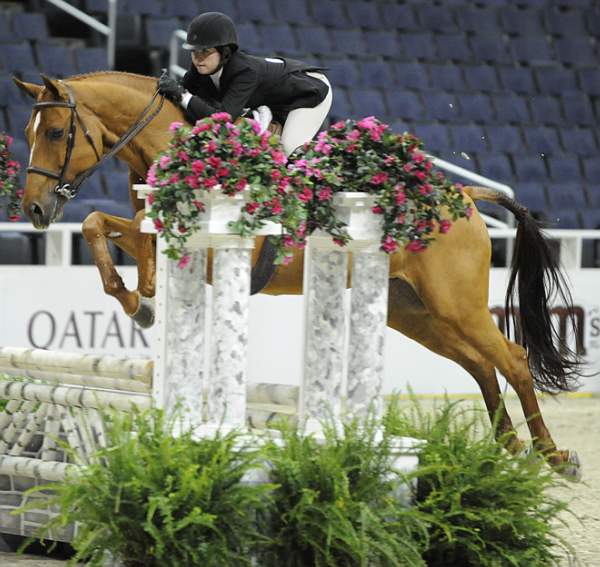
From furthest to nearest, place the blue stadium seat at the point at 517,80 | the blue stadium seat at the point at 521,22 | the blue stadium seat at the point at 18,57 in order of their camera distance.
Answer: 1. the blue stadium seat at the point at 521,22
2. the blue stadium seat at the point at 517,80
3. the blue stadium seat at the point at 18,57

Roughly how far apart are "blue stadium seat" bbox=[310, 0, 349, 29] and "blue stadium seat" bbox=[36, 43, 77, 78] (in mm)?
2241

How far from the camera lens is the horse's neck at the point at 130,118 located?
3836 mm

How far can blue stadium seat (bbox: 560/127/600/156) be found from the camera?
9.47 meters

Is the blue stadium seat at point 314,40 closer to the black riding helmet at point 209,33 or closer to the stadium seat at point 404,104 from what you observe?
the stadium seat at point 404,104

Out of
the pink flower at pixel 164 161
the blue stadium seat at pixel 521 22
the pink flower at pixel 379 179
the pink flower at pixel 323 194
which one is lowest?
the pink flower at pixel 323 194

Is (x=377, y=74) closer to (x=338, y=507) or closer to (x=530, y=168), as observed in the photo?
(x=530, y=168)

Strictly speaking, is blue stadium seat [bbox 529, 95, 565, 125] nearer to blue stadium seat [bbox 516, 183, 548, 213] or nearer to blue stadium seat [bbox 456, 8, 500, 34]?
blue stadium seat [bbox 456, 8, 500, 34]

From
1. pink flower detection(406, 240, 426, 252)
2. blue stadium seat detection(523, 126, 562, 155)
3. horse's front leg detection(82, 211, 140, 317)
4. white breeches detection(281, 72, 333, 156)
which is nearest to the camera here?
pink flower detection(406, 240, 426, 252)

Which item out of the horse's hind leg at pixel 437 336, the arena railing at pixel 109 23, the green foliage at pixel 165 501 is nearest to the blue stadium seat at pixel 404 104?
the arena railing at pixel 109 23

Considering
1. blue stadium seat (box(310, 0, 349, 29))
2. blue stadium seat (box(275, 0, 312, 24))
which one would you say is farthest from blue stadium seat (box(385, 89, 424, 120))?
blue stadium seat (box(275, 0, 312, 24))

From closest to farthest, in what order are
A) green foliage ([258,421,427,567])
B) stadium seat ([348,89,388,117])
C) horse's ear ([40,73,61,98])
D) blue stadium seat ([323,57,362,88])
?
green foliage ([258,421,427,567]) → horse's ear ([40,73,61,98]) → stadium seat ([348,89,388,117]) → blue stadium seat ([323,57,362,88])

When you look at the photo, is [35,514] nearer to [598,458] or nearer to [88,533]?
[88,533]

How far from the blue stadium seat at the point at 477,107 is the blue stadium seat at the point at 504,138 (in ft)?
0.35

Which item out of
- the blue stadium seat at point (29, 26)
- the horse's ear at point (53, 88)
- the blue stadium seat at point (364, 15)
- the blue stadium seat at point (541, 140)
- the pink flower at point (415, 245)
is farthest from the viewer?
the blue stadium seat at point (364, 15)
